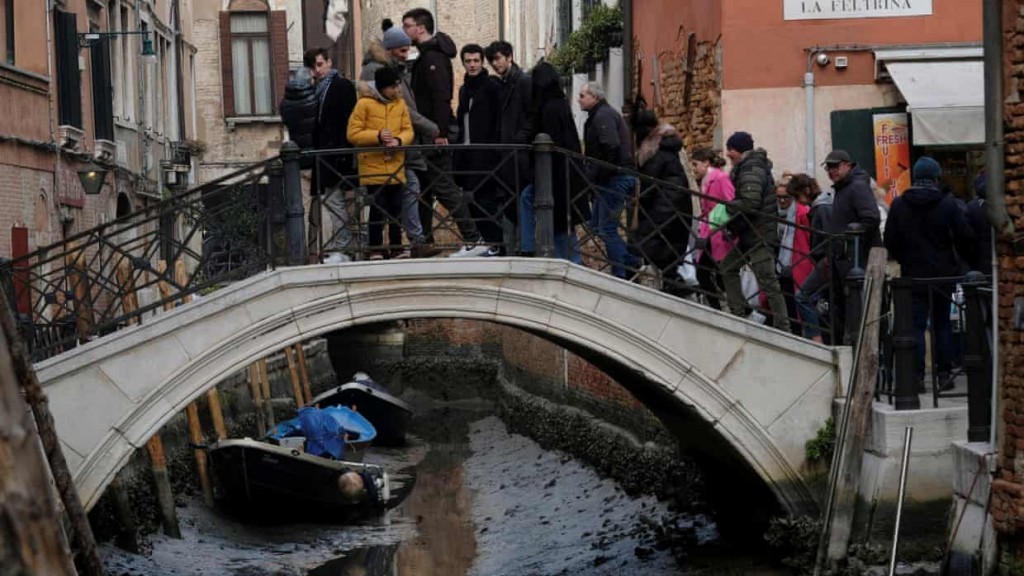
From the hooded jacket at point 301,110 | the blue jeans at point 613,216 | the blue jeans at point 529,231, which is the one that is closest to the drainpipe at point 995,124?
the blue jeans at point 613,216

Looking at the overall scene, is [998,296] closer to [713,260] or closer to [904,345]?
[904,345]

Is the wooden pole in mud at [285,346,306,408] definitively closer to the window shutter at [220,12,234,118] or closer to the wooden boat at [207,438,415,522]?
the wooden boat at [207,438,415,522]

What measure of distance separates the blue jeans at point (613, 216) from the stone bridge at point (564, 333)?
310mm

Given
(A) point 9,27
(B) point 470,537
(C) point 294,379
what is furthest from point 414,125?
(C) point 294,379

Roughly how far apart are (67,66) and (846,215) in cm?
994

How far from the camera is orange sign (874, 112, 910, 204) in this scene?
528 inches

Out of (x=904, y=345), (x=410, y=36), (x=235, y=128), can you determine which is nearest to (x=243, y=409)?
(x=235, y=128)

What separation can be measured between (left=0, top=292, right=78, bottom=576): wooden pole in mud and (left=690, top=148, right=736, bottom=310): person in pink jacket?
7789 millimetres

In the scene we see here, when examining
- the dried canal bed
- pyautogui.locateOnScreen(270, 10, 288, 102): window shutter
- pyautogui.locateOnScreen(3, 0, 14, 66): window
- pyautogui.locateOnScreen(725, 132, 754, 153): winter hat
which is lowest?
the dried canal bed

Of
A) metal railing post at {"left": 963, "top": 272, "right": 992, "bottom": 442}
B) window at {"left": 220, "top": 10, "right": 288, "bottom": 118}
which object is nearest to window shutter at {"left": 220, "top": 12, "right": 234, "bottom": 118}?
window at {"left": 220, "top": 10, "right": 288, "bottom": 118}

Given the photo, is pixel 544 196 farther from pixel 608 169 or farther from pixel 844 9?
pixel 844 9

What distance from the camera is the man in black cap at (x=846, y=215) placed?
1109 centimetres

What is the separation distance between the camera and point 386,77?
439 inches

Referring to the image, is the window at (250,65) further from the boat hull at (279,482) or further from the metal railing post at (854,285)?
the metal railing post at (854,285)
